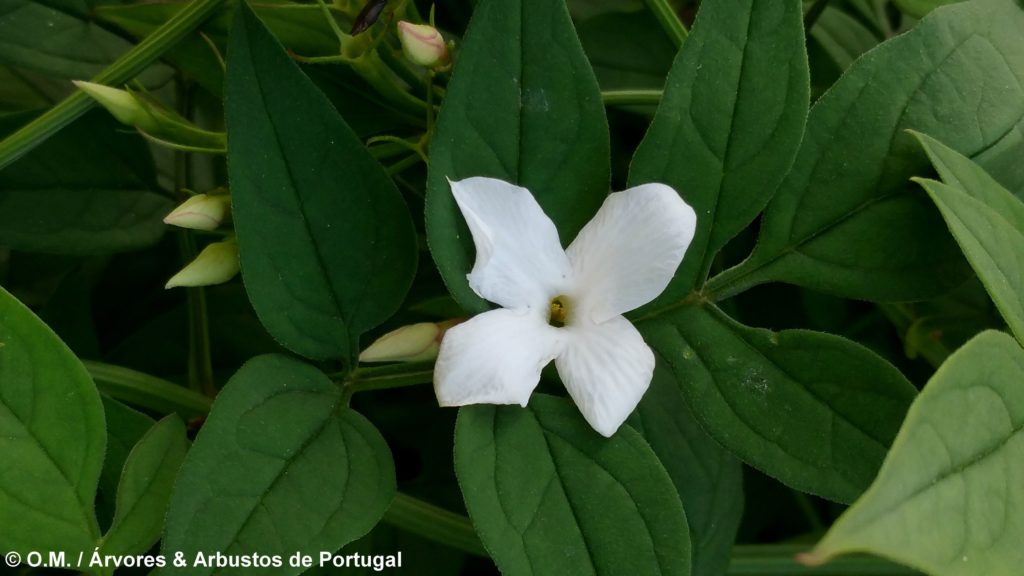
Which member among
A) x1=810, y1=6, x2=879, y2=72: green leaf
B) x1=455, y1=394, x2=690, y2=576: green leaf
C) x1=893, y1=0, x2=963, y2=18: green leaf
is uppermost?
x1=893, y1=0, x2=963, y2=18: green leaf

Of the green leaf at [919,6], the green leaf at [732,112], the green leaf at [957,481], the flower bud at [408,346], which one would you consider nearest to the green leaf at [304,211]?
the flower bud at [408,346]

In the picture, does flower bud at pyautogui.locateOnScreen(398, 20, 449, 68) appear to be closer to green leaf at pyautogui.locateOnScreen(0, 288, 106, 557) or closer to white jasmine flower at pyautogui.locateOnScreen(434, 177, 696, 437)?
white jasmine flower at pyautogui.locateOnScreen(434, 177, 696, 437)

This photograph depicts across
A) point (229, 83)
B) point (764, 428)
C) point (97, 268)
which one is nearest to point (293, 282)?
point (229, 83)

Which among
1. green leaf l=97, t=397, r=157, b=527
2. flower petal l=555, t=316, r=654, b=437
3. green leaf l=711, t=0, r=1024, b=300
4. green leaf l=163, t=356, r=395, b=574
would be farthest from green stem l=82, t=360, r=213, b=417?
green leaf l=711, t=0, r=1024, b=300

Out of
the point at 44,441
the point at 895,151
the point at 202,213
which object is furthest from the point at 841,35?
the point at 44,441

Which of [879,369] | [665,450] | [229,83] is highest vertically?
[229,83]

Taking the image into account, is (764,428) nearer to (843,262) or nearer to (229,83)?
(843,262)

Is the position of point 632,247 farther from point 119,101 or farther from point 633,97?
point 119,101
